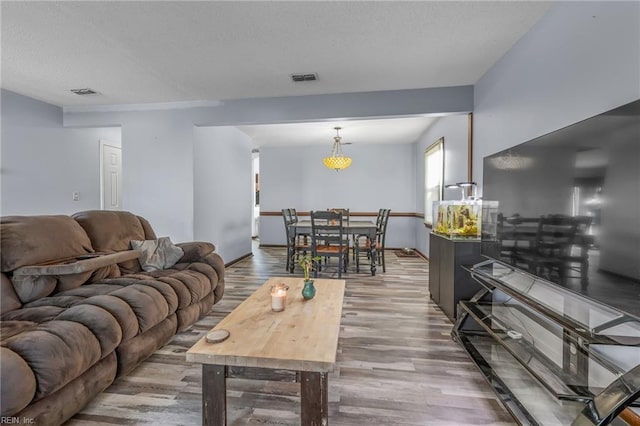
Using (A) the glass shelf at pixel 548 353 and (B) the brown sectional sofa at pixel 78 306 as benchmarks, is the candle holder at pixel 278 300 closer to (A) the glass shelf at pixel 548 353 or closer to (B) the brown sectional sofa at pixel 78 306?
(B) the brown sectional sofa at pixel 78 306

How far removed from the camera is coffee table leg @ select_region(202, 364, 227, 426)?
1.26m

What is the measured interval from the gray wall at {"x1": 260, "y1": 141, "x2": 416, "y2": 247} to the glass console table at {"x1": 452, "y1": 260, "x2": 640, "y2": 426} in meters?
4.44

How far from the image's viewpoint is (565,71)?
1.75m

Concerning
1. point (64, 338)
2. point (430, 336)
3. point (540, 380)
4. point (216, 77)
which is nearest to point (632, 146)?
point (540, 380)

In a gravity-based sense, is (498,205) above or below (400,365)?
above

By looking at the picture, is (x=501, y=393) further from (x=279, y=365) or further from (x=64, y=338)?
(x=64, y=338)

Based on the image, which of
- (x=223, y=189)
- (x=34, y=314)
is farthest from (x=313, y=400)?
(x=223, y=189)

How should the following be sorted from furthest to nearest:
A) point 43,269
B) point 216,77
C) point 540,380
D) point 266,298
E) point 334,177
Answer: point 334,177, point 216,77, point 266,298, point 43,269, point 540,380

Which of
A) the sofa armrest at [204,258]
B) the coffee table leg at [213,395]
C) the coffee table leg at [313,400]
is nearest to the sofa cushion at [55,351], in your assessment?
the coffee table leg at [213,395]

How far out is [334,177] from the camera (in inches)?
267

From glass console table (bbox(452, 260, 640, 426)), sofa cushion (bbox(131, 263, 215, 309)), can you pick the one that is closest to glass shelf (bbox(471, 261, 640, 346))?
glass console table (bbox(452, 260, 640, 426))

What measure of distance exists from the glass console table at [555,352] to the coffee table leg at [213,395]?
4.30 feet

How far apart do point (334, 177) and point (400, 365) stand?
518cm

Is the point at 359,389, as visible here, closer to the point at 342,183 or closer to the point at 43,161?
the point at 43,161
